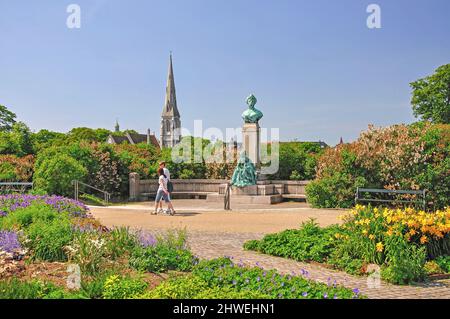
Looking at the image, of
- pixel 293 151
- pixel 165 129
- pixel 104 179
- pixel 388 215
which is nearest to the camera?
pixel 388 215

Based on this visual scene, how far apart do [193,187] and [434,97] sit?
1128 inches

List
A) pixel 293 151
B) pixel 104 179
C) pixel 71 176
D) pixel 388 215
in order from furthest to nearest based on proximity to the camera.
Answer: pixel 293 151 < pixel 104 179 < pixel 71 176 < pixel 388 215

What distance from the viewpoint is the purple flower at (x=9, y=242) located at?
749 centimetres

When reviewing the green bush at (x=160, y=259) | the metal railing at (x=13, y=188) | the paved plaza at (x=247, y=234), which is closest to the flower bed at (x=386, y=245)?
the paved plaza at (x=247, y=234)

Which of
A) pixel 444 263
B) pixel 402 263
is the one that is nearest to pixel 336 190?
pixel 444 263

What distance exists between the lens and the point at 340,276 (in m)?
7.35

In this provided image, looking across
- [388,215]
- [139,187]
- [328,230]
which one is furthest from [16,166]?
[388,215]

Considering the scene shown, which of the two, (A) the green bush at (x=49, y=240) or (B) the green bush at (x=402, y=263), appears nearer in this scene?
(B) the green bush at (x=402, y=263)

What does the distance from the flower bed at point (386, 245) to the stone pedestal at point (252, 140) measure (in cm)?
1608

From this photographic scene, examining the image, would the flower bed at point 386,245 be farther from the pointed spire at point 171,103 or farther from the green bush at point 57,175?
the pointed spire at point 171,103

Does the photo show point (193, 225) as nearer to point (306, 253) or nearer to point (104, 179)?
point (306, 253)
